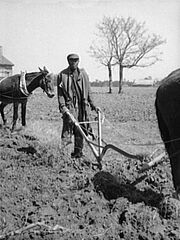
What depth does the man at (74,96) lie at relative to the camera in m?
6.66

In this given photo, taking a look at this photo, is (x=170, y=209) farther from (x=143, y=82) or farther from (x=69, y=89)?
(x=143, y=82)

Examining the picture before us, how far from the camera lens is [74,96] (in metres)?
6.84

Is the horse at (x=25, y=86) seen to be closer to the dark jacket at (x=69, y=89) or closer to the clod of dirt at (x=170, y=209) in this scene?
the dark jacket at (x=69, y=89)

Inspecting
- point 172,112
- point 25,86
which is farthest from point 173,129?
point 25,86

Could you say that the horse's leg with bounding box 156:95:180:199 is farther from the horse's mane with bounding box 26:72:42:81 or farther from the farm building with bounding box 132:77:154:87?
the farm building with bounding box 132:77:154:87

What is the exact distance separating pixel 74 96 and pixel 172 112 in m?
2.60

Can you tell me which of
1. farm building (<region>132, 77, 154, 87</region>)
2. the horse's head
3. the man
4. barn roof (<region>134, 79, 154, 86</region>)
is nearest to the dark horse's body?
the man

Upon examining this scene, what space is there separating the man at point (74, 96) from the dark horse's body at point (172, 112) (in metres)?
1.95

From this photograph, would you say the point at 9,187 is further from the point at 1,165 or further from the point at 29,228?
the point at 29,228

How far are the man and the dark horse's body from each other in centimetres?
195

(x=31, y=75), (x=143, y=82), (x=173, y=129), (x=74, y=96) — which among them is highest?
(x=143, y=82)

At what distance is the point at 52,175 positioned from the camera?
5.68 meters

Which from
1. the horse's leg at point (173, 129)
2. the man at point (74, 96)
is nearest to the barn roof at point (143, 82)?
the man at point (74, 96)

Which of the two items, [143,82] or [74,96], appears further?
[143,82]
